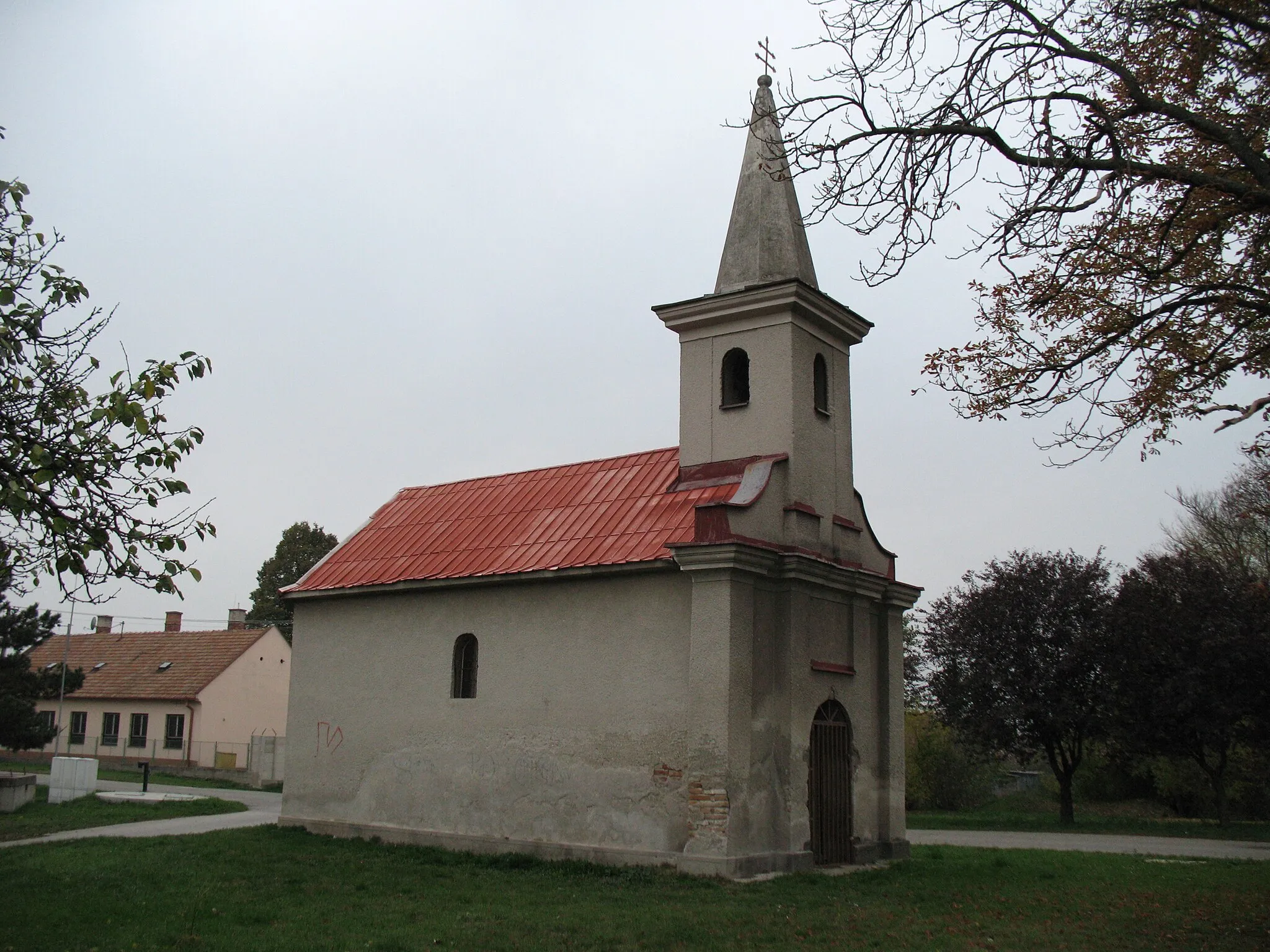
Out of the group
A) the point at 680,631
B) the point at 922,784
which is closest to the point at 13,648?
the point at 680,631

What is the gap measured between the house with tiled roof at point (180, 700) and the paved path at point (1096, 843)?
2439 cm

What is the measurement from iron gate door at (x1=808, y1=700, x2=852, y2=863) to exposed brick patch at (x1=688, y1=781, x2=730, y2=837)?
1908 millimetres

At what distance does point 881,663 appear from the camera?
17.4 metres

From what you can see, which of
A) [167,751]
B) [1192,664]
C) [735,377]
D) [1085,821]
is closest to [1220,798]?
[1085,821]

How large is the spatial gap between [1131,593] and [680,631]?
16164 mm

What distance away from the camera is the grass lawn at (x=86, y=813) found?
19.4 m

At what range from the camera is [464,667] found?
698 inches

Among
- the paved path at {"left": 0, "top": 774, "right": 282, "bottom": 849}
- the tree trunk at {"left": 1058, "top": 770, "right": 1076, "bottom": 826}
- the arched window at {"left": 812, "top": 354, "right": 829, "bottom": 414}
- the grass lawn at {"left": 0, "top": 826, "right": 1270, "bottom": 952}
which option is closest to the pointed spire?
the arched window at {"left": 812, "top": 354, "right": 829, "bottom": 414}

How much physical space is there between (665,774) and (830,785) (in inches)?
104

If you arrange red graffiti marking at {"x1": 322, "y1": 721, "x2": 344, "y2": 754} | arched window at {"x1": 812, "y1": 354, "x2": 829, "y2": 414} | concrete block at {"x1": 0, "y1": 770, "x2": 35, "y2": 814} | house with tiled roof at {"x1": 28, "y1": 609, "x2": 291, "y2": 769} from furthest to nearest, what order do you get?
1. house with tiled roof at {"x1": 28, "y1": 609, "x2": 291, "y2": 769}
2. concrete block at {"x1": 0, "y1": 770, "x2": 35, "y2": 814}
3. red graffiti marking at {"x1": 322, "y1": 721, "x2": 344, "y2": 754}
4. arched window at {"x1": 812, "y1": 354, "x2": 829, "y2": 414}

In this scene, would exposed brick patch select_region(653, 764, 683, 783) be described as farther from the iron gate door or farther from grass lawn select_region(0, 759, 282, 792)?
grass lawn select_region(0, 759, 282, 792)

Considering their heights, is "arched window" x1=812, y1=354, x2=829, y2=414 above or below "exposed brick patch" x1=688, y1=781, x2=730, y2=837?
above

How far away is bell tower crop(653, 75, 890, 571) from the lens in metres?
16.0

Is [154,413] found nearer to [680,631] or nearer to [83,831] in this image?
[680,631]
